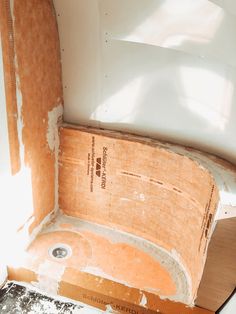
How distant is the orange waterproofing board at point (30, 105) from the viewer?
289 cm

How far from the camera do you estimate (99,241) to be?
390 cm

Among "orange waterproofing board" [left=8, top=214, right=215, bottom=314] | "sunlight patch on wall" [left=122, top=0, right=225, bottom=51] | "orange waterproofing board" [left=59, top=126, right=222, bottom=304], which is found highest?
"sunlight patch on wall" [left=122, top=0, right=225, bottom=51]

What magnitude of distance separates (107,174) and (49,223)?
890 mm

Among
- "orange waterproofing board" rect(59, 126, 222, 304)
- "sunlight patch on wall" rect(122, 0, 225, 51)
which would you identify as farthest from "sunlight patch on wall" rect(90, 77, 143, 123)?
"sunlight patch on wall" rect(122, 0, 225, 51)

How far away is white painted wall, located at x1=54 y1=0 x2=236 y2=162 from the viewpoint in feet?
9.37

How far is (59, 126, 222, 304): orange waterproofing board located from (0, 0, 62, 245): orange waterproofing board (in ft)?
0.93

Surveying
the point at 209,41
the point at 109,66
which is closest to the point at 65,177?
the point at 109,66

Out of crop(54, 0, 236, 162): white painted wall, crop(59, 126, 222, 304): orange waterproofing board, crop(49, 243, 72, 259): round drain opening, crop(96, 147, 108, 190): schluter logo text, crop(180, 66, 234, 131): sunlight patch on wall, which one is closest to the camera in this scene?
crop(54, 0, 236, 162): white painted wall

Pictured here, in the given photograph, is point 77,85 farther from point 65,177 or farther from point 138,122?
point 65,177

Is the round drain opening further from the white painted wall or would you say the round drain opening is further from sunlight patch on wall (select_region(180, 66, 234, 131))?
sunlight patch on wall (select_region(180, 66, 234, 131))

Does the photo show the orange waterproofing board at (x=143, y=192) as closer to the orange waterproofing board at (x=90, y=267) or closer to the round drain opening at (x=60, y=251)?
the orange waterproofing board at (x=90, y=267)

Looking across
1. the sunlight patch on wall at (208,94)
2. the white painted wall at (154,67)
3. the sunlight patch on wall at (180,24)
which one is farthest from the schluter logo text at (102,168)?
the sunlight patch on wall at (180,24)

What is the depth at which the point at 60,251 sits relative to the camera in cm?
373

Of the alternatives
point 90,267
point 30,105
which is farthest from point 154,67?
point 90,267
